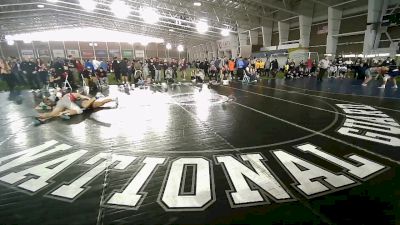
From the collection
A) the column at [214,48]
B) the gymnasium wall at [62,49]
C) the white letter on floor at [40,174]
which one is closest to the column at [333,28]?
the white letter on floor at [40,174]

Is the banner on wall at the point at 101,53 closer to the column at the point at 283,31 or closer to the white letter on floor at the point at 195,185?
the column at the point at 283,31

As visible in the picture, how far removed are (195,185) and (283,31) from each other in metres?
30.8

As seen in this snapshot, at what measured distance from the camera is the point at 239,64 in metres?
18.3

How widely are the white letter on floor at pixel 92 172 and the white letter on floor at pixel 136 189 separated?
36 centimetres

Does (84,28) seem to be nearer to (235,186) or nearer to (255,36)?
(255,36)

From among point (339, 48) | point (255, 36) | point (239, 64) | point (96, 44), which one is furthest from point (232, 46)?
point (96, 44)

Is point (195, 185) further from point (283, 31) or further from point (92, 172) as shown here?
point (283, 31)

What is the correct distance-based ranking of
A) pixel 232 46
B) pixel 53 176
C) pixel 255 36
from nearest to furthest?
pixel 53 176 < pixel 255 36 < pixel 232 46

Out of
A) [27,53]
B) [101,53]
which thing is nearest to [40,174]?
[101,53]

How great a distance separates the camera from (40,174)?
3479mm

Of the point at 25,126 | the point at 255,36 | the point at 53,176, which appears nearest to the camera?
the point at 53,176

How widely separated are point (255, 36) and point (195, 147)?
3476 centimetres

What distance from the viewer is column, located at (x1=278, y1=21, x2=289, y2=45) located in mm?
29547

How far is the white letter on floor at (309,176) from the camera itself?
117 inches
